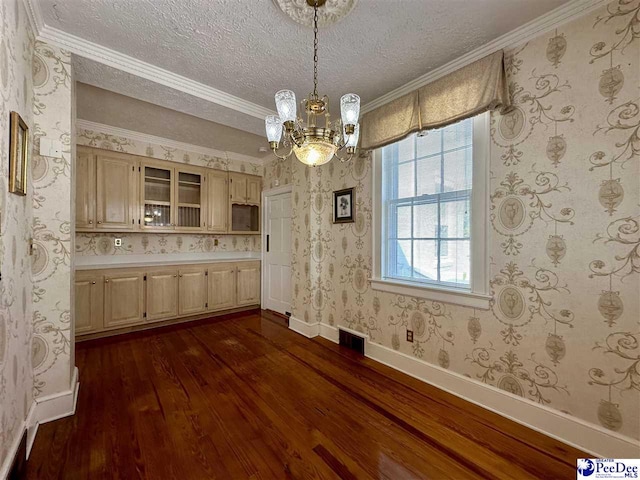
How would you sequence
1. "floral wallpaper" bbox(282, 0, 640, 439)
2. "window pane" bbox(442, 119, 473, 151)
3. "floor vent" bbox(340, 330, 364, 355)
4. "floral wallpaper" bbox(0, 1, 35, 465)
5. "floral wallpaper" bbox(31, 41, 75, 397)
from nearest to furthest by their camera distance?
1. "floral wallpaper" bbox(0, 1, 35, 465)
2. "floral wallpaper" bbox(282, 0, 640, 439)
3. "floral wallpaper" bbox(31, 41, 75, 397)
4. "window pane" bbox(442, 119, 473, 151)
5. "floor vent" bbox(340, 330, 364, 355)

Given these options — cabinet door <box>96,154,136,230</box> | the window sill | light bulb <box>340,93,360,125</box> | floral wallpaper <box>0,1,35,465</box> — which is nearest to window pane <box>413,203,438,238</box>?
the window sill

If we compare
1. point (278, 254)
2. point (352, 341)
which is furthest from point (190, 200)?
point (352, 341)

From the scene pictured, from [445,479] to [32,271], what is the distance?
274cm

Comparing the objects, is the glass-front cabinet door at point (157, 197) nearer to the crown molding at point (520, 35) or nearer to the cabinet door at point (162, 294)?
the cabinet door at point (162, 294)

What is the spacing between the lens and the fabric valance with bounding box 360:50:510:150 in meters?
1.78

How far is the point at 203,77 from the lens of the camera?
2.23m

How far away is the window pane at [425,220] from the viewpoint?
2.28 meters

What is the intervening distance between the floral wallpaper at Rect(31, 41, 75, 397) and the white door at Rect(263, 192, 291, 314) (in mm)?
2485

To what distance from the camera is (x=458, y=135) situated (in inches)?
83.1

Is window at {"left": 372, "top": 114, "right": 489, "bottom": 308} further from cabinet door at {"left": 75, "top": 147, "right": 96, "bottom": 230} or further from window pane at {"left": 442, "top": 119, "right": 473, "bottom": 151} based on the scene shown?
cabinet door at {"left": 75, "top": 147, "right": 96, "bottom": 230}

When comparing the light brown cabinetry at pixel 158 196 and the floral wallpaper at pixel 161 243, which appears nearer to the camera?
the light brown cabinetry at pixel 158 196

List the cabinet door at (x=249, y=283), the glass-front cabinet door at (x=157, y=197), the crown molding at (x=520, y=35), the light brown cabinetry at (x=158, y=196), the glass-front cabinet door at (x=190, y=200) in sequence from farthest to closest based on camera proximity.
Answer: the cabinet door at (x=249, y=283) < the glass-front cabinet door at (x=190, y=200) < the glass-front cabinet door at (x=157, y=197) < the light brown cabinetry at (x=158, y=196) < the crown molding at (x=520, y=35)

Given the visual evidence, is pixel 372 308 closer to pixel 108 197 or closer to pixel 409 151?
pixel 409 151

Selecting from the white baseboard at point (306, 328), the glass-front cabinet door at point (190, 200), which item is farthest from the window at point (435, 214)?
the glass-front cabinet door at point (190, 200)
